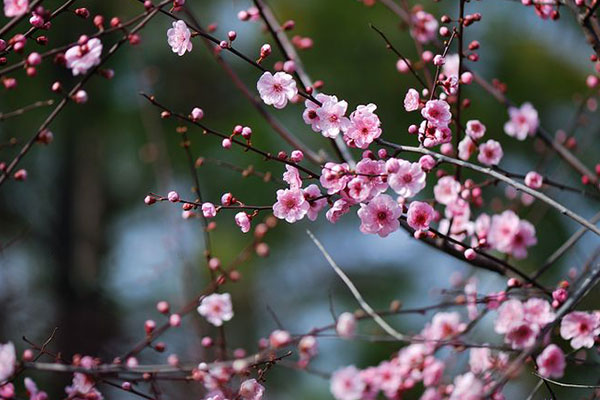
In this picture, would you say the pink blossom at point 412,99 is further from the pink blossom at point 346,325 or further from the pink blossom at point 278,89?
the pink blossom at point 346,325

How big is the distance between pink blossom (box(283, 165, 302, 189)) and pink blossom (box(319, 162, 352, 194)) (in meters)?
0.05

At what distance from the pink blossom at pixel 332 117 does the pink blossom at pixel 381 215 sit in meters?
0.13

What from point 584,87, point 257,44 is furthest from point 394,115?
point 584,87

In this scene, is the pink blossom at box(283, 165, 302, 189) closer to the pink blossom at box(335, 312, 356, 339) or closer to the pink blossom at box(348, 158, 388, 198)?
the pink blossom at box(348, 158, 388, 198)

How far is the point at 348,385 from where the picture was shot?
1.39 metres

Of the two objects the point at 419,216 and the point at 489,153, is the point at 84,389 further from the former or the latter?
the point at 489,153

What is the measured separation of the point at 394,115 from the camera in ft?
14.6

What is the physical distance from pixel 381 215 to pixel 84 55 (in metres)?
0.59

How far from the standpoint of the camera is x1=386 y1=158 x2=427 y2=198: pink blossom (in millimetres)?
1093

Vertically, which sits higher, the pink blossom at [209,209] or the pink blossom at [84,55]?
the pink blossom at [84,55]

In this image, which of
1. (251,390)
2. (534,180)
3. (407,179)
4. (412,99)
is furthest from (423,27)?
(251,390)

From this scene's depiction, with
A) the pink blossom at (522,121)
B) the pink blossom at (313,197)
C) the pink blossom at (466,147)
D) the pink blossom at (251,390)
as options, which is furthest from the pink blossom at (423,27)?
the pink blossom at (251,390)

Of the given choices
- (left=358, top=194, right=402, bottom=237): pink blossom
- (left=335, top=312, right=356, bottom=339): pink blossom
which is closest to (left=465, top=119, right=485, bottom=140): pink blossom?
(left=358, top=194, right=402, bottom=237): pink blossom

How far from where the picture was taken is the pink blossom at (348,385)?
1376mm
